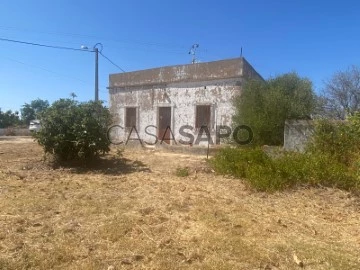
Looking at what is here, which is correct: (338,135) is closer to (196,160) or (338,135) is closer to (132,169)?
(196,160)

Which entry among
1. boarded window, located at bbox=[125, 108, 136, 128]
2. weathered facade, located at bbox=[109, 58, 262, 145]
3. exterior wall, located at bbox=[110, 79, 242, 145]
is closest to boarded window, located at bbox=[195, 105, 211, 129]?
weathered facade, located at bbox=[109, 58, 262, 145]

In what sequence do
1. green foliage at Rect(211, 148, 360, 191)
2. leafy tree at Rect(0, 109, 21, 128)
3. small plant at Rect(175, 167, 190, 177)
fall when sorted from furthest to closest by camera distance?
leafy tree at Rect(0, 109, 21, 128) → small plant at Rect(175, 167, 190, 177) → green foliage at Rect(211, 148, 360, 191)

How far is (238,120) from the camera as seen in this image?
10109 mm

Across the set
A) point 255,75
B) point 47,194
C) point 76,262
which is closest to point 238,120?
point 255,75

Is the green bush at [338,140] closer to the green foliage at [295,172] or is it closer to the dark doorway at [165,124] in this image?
the green foliage at [295,172]

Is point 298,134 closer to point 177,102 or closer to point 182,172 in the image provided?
point 182,172

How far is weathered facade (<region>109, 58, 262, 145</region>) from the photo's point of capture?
12031 mm

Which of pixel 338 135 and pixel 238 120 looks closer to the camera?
pixel 338 135

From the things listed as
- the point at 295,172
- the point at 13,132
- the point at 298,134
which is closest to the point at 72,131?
the point at 295,172

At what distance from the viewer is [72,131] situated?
7.62m

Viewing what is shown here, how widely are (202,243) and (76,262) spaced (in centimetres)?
137

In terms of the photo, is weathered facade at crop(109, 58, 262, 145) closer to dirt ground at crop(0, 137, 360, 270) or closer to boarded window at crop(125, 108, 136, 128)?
boarded window at crop(125, 108, 136, 128)

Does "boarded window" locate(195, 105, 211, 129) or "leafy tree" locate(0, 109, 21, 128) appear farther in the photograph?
"leafy tree" locate(0, 109, 21, 128)

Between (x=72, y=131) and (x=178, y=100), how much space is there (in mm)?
6615
